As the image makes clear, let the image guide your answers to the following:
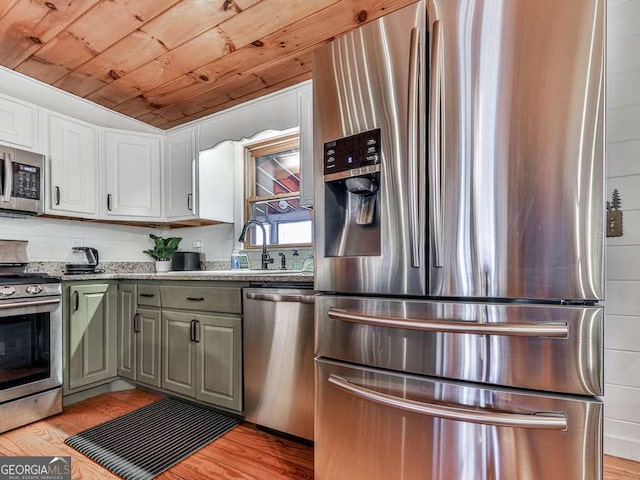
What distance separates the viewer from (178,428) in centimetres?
192

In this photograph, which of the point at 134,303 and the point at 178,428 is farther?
the point at 134,303

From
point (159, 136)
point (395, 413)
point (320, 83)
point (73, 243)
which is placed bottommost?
point (395, 413)

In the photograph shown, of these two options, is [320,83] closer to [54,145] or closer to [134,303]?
[134,303]

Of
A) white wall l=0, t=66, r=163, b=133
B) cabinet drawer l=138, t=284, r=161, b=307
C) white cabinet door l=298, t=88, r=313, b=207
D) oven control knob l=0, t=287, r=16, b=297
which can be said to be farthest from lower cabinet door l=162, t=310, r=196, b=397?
white wall l=0, t=66, r=163, b=133

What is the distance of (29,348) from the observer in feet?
6.71

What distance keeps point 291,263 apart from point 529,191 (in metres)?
1.90

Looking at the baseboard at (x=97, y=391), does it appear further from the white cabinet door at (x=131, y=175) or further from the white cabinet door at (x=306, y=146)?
the white cabinet door at (x=306, y=146)

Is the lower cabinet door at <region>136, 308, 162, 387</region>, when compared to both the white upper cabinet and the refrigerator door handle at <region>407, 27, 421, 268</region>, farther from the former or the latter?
the refrigerator door handle at <region>407, 27, 421, 268</region>

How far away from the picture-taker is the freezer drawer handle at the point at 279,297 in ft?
5.49

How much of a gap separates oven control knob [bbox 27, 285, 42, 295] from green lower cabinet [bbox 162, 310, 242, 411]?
72 centimetres

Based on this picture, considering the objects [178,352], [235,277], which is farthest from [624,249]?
[178,352]

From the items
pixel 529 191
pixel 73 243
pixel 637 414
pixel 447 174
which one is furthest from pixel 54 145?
pixel 637 414

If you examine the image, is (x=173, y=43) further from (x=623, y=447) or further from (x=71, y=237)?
(x=623, y=447)

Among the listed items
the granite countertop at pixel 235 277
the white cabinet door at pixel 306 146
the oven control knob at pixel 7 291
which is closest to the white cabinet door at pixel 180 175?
the granite countertop at pixel 235 277
